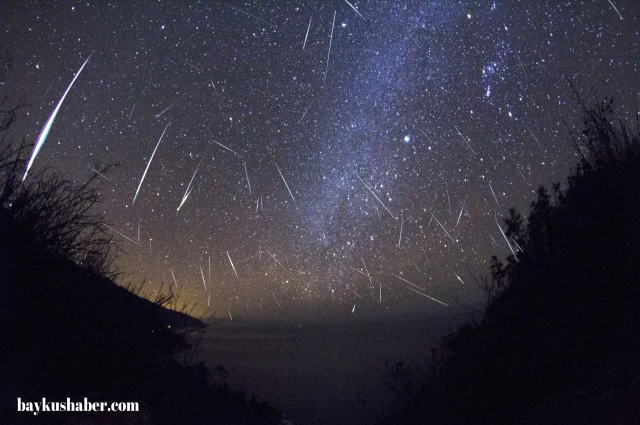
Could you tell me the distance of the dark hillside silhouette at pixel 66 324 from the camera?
3.27 metres

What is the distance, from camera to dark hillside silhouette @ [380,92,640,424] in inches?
152

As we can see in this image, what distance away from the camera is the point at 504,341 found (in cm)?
518

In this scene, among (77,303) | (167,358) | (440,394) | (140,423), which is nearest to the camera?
(140,423)

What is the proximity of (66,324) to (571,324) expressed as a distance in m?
5.29

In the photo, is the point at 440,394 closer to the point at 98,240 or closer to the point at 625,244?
the point at 625,244

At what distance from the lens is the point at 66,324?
3639 mm

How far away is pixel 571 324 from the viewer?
14.9 ft

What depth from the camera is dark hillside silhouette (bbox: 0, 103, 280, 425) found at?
3271 millimetres

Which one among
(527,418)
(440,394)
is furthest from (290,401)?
(527,418)

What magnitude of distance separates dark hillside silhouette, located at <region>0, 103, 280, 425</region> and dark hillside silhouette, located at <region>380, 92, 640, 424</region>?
12.5ft

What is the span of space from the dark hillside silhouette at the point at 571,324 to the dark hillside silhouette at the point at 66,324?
3.81 meters

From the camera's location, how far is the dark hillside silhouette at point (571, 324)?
12.7 feet

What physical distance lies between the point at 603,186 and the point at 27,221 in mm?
6904

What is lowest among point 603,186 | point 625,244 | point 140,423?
point 140,423
